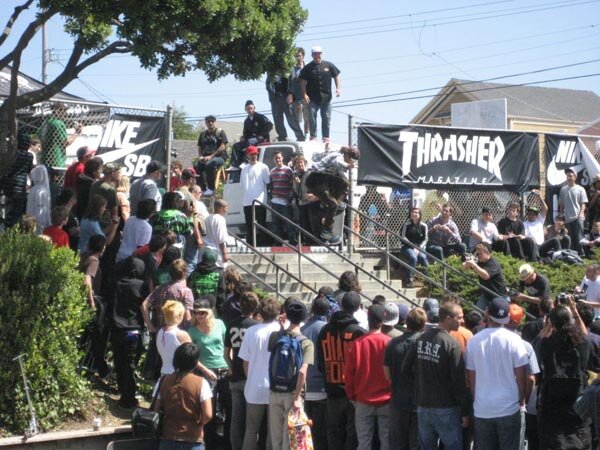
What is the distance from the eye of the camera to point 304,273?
15.6m

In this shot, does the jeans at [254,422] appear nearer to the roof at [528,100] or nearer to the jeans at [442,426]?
the jeans at [442,426]

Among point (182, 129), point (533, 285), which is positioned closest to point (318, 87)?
point (533, 285)

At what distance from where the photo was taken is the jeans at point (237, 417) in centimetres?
1059

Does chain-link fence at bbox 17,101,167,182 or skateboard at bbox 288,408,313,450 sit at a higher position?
chain-link fence at bbox 17,101,167,182

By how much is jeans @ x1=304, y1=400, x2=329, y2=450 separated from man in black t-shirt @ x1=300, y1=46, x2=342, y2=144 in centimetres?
840

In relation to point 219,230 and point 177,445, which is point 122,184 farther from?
point 177,445

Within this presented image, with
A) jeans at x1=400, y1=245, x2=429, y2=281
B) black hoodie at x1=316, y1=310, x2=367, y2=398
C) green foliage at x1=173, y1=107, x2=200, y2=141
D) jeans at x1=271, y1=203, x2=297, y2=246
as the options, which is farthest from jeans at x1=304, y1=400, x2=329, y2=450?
green foliage at x1=173, y1=107, x2=200, y2=141

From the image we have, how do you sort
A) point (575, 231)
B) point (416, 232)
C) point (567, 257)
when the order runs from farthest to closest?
point (575, 231), point (567, 257), point (416, 232)

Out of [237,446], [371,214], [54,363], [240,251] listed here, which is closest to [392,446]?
[237,446]

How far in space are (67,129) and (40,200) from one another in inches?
80.7

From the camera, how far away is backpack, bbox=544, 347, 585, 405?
9.24 meters

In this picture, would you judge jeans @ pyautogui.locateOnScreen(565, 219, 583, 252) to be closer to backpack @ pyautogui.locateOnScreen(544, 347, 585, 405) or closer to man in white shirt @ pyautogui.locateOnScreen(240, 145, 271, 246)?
man in white shirt @ pyautogui.locateOnScreen(240, 145, 271, 246)

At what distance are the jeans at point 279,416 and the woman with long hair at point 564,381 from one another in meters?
2.53

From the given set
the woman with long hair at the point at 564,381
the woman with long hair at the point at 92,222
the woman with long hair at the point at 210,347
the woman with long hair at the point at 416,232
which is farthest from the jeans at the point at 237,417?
the woman with long hair at the point at 416,232
